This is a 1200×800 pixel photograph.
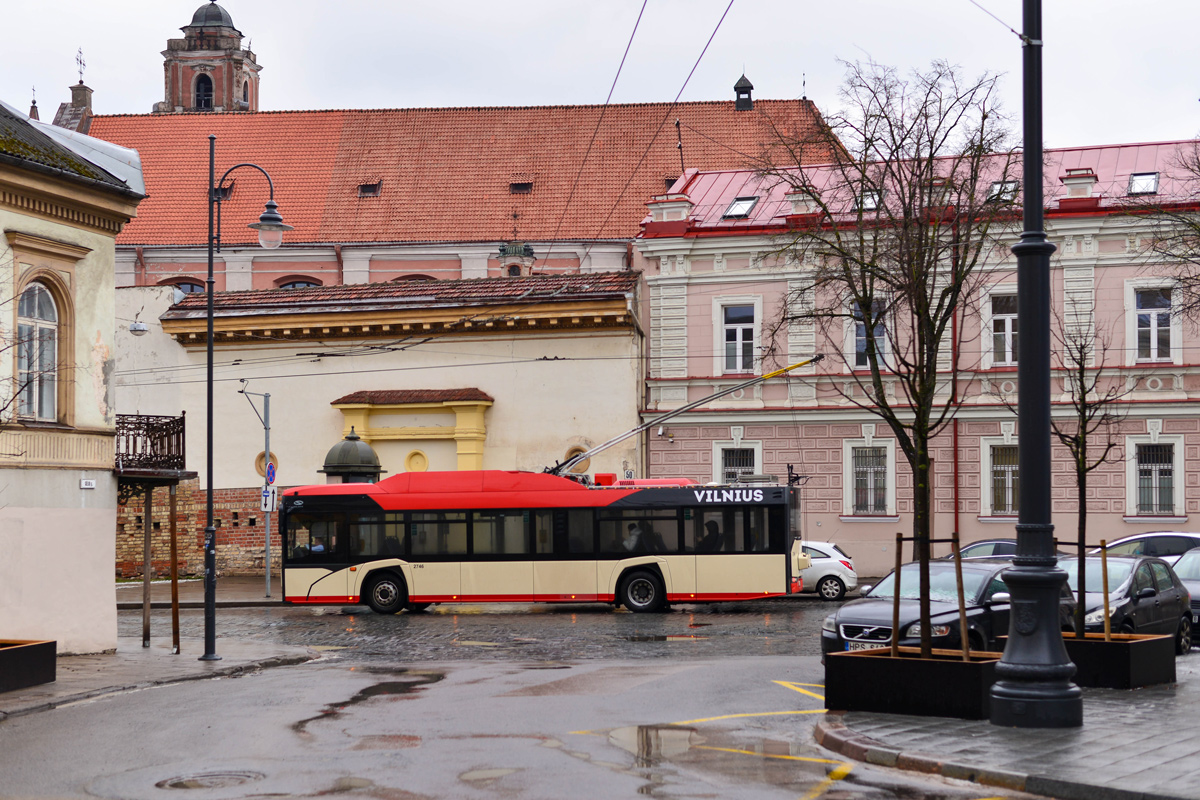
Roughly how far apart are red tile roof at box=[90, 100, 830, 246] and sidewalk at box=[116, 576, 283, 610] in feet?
49.3

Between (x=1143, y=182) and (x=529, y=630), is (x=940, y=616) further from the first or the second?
(x=1143, y=182)

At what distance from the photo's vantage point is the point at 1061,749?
10414mm

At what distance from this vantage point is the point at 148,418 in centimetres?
2305

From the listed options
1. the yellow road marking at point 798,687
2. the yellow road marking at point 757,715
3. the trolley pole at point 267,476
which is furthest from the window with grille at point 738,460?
the yellow road marking at point 757,715

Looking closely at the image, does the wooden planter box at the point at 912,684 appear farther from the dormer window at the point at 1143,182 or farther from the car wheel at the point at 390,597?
the dormer window at the point at 1143,182

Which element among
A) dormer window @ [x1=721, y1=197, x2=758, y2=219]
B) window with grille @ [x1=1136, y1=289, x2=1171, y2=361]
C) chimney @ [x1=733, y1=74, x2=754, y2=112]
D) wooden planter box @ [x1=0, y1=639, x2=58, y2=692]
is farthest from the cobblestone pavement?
chimney @ [x1=733, y1=74, x2=754, y2=112]

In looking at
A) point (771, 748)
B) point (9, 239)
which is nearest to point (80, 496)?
point (9, 239)

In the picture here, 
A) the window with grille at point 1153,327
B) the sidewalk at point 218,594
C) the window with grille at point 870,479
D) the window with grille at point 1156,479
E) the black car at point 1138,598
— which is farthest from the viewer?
the window with grille at point 870,479

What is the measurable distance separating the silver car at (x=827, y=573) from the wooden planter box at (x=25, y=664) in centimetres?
1777

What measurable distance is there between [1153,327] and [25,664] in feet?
93.6

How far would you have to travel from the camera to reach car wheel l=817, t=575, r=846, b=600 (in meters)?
31.2

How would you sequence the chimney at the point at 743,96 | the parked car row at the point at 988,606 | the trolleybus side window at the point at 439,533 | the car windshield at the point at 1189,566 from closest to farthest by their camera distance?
the parked car row at the point at 988,606 < the car windshield at the point at 1189,566 < the trolleybus side window at the point at 439,533 < the chimney at the point at 743,96

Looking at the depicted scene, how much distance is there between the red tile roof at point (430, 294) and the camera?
38688 mm

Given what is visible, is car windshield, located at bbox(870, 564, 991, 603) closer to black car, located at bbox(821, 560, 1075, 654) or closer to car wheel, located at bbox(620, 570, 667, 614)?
black car, located at bbox(821, 560, 1075, 654)
